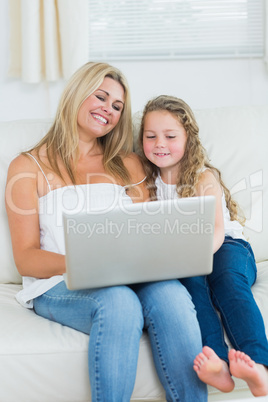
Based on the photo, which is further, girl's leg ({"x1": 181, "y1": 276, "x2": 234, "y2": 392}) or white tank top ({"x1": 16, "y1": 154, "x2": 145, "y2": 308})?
white tank top ({"x1": 16, "y1": 154, "x2": 145, "y2": 308})

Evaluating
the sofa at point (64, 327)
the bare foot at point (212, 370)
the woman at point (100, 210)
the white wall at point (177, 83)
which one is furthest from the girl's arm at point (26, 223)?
the white wall at point (177, 83)

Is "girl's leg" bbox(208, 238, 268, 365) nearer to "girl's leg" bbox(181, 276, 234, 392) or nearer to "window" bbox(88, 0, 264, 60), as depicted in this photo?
"girl's leg" bbox(181, 276, 234, 392)

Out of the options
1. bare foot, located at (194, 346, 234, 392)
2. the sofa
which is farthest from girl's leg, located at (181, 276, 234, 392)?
the sofa

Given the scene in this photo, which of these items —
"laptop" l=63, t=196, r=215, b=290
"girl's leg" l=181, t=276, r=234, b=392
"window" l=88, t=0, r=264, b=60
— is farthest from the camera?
"window" l=88, t=0, r=264, b=60

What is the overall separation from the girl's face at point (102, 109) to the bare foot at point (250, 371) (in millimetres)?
902

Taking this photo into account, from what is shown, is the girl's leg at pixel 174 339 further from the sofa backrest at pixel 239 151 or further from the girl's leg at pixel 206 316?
the sofa backrest at pixel 239 151

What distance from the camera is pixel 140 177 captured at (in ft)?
6.24

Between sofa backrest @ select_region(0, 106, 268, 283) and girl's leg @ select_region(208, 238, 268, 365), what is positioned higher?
sofa backrest @ select_region(0, 106, 268, 283)

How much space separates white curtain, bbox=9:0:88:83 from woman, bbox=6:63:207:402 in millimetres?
709

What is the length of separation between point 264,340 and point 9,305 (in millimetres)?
761

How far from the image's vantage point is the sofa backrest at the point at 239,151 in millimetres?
1951

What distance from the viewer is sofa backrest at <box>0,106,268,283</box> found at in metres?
Answer: 1.95

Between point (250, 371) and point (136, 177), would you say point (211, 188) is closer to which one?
point (136, 177)

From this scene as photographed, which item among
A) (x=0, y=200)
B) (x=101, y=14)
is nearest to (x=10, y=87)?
(x=101, y=14)
